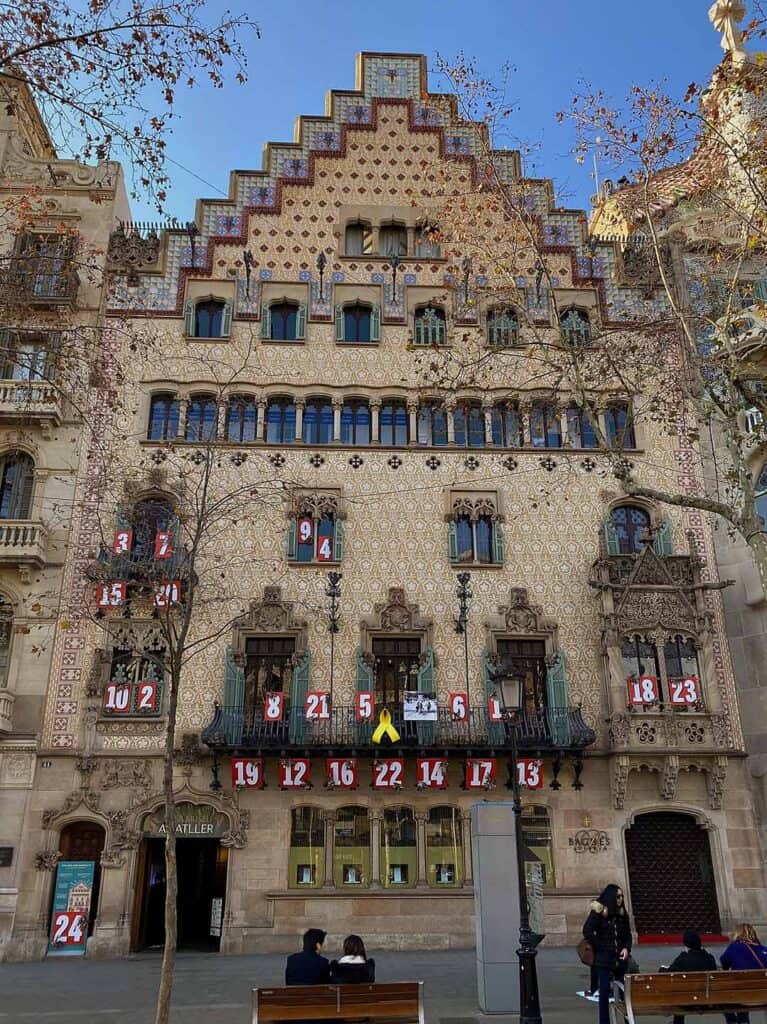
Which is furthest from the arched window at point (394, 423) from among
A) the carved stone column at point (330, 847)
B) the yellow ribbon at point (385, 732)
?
the carved stone column at point (330, 847)

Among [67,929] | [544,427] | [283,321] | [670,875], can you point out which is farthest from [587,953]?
[283,321]

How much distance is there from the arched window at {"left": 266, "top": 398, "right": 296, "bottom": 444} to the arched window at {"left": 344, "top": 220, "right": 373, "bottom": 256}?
5956 millimetres

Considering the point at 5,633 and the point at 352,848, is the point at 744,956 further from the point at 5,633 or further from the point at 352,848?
the point at 5,633

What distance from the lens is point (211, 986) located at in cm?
1545

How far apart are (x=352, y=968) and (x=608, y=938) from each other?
4.21m

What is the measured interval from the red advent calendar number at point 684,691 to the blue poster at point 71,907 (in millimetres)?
15676

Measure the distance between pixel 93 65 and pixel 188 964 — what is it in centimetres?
1795

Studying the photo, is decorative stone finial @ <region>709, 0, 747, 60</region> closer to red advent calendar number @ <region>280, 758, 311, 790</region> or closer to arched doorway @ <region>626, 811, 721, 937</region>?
arched doorway @ <region>626, 811, 721, 937</region>

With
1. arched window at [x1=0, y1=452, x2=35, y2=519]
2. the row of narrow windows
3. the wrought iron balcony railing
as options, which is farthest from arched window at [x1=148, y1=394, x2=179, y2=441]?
the wrought iron balcony railing

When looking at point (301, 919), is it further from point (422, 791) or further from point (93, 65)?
point (93, 65)

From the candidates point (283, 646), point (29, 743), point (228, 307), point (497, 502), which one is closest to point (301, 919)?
point (283, 646)

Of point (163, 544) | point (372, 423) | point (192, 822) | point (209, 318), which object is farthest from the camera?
point (209, 318)

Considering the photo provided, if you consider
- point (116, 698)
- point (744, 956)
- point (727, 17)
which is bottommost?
point (744, 956)

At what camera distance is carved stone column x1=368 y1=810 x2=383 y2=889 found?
20281mm
